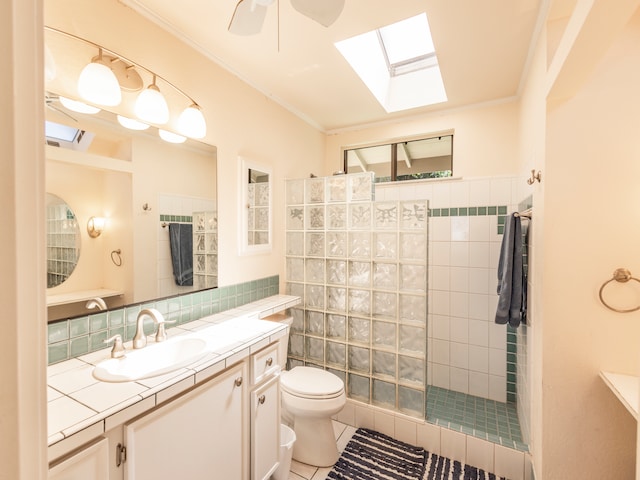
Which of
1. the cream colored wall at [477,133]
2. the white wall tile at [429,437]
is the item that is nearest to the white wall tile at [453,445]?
the white wall tile at [429,437]

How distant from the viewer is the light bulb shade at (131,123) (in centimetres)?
146

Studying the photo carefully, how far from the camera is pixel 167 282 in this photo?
1671 millimetres

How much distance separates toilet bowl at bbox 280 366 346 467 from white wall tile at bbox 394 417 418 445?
0.45m

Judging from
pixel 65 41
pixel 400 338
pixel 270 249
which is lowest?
pixel 400 338

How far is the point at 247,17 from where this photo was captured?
1.08 m

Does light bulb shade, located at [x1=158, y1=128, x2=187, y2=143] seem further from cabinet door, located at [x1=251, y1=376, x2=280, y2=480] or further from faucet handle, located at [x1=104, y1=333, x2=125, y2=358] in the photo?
cabinet door, located at [x1=251, y1=376, x2=280, y2=480]

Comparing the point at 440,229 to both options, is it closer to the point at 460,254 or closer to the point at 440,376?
the point at 460,254

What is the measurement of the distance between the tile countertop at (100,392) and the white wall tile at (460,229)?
1.82 metres

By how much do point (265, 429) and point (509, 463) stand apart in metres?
1.42

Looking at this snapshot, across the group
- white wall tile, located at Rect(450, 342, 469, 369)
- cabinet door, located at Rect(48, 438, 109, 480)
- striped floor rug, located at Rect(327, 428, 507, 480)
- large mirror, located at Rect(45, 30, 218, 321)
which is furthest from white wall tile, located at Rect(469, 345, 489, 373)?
cabinet door, located at Rect(48, 438, 109, 480)

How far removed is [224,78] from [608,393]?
2.62 metres

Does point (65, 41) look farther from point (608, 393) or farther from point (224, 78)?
point (608, 393)

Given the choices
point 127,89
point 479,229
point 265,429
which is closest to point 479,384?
point 479,229

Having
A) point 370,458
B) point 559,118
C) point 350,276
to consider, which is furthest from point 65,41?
point 370,458
